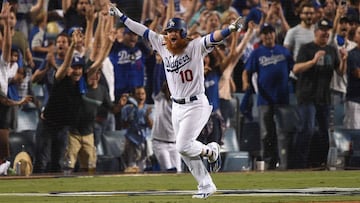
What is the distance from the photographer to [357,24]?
1917 cm

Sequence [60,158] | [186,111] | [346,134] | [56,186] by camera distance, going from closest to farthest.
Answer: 1. [186,111]
2. [56,186]
3. [60,158]
4. [346,134]

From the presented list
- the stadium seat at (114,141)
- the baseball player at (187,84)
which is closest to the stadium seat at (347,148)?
the stadium seat at (114,141)

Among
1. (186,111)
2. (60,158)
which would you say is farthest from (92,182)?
(186,111)

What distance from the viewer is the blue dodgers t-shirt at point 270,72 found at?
17984 millimetres

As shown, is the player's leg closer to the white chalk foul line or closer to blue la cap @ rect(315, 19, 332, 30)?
the white chalk foul line

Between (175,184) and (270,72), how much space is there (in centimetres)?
453

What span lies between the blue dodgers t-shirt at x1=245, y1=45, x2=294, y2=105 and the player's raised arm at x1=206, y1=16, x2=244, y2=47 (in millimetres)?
6552

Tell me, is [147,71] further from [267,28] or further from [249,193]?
[249,193]

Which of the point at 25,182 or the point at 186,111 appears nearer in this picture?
the point at 186,111

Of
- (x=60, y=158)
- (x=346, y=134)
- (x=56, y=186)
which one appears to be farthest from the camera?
(x=346, y=134)

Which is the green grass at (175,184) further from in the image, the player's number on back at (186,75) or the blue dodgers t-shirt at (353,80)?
the blue dodgers t-shirt at (353,80)

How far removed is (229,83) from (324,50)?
179 centimetres

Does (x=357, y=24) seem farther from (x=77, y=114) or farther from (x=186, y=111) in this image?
(x=186, y=111)

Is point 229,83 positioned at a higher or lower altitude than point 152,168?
Result: higher
